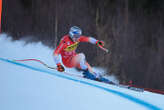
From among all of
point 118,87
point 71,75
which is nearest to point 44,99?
point 71,75

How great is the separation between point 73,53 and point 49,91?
0.68 metres

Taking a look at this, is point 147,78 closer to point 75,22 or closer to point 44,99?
point 75,22

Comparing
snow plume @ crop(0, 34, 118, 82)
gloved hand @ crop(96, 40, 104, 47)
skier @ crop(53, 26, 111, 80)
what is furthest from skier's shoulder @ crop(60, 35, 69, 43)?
gloved hand @ crop(96, 40, 104, 47)

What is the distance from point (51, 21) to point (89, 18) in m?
0.47

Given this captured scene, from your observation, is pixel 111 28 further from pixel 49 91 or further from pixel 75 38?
pixel 49 91

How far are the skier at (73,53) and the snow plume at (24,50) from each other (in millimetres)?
75

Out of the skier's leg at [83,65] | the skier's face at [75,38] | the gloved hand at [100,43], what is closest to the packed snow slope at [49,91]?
the skier's leg at [83,65]

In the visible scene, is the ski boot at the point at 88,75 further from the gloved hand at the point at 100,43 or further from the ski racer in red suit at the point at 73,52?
the gloved hand at the point at 100,43

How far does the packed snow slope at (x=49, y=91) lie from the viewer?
1747 mm

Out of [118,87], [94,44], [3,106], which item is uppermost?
[94,44]

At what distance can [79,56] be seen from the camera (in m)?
2.47

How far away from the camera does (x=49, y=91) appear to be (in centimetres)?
193

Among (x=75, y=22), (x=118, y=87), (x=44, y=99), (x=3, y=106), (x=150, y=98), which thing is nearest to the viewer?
(x=3, y=106)

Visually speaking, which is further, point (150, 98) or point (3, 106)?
point (150, 98)
